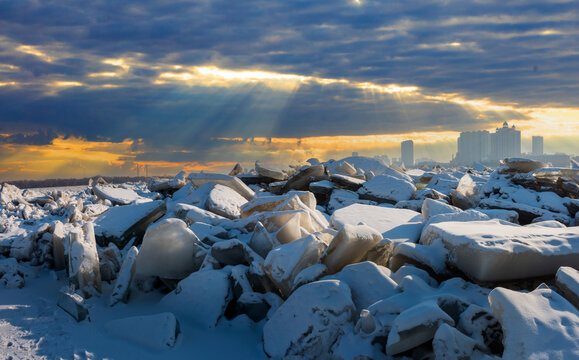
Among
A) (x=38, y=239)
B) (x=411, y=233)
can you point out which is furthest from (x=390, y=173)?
(x=38, y=239)

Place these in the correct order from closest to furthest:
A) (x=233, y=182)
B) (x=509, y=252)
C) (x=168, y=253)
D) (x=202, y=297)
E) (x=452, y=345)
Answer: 1. (x=452, y=345)
2. (x=509, y=252)
3. (x=202, y=297)
4. (x=168, y=253)
5. (x=233, y=182)

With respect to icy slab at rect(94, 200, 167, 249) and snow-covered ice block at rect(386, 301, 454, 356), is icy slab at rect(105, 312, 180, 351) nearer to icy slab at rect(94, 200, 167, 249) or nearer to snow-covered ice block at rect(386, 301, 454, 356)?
snow-covered ice block at rect(386, 301, 454, 356)

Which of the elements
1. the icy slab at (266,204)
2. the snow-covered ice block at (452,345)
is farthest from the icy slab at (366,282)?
the icy slab at (266,204)

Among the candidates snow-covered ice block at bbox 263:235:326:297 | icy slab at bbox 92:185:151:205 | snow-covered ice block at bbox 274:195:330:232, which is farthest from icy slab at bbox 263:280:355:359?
icy slab at bbox 92:185:151:205

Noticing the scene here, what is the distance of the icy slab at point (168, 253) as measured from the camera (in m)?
3.50

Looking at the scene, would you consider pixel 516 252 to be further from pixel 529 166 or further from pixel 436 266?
pixel 529 166

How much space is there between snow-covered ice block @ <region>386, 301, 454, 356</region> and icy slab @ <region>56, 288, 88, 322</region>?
1957mm

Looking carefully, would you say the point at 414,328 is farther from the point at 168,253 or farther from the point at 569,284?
the point at 168,253

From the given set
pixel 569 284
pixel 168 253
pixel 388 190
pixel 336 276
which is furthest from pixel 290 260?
pixel 388 190

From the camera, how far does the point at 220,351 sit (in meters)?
2.68

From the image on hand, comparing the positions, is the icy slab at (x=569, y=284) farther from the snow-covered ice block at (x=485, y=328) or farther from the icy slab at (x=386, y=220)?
the icy slab at (x=386, y=220)

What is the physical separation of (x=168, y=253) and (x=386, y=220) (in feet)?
7.30

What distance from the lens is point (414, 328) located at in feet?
6.88

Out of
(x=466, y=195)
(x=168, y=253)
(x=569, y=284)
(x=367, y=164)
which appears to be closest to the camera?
(x=569, y=284)
